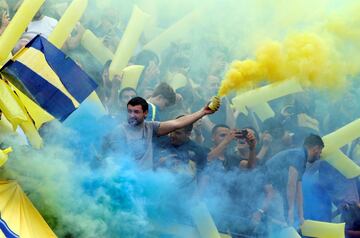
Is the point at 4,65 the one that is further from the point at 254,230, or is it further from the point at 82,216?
the point at 254,230

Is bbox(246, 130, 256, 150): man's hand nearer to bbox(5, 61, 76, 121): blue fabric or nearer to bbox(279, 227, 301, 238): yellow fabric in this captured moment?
bbox(279, 227, 301, 238): yellow fabric

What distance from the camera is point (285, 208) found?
8195 millimetres

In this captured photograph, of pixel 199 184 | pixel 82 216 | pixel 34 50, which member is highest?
pixel 34 50

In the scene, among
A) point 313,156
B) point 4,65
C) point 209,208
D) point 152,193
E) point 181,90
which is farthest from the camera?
point 181,90

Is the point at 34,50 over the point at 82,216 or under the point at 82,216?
over

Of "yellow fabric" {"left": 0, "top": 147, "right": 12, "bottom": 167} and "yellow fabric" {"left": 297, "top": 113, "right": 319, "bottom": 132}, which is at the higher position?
"yellow fabric" {"left": 0, "top": 147, "right": 12, "bottom": 167}

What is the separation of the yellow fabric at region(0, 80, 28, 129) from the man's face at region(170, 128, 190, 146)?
1.61 m

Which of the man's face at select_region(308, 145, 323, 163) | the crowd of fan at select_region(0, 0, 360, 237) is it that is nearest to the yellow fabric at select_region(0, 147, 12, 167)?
the crowd of fan at select_region(0, 0, 360, 237)

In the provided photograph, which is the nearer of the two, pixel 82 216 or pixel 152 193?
pixel 82 216

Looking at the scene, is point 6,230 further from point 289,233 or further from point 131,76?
point 131,76

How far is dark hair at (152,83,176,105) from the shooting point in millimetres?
8516

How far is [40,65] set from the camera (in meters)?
6.68

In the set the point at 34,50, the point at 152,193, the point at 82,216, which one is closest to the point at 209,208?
the point at 152,193

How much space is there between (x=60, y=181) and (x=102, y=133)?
2.30 feet
